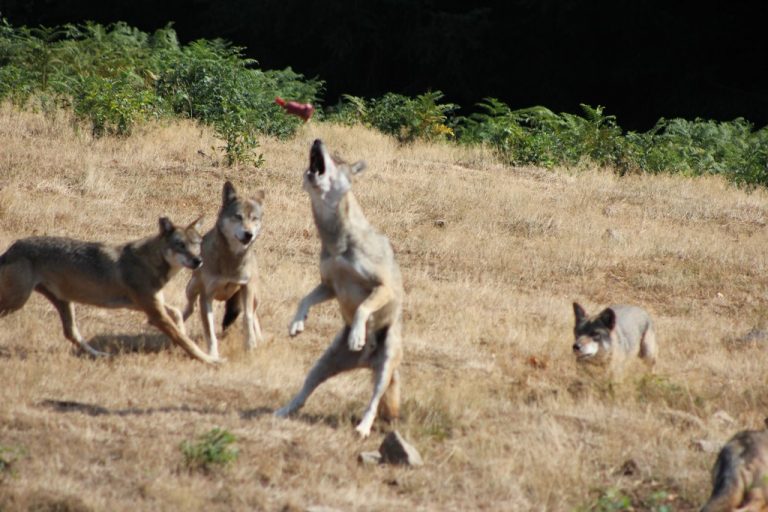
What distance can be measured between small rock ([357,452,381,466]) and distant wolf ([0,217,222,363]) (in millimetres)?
2688

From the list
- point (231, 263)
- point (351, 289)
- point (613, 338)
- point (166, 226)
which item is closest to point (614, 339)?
point (613, 338)

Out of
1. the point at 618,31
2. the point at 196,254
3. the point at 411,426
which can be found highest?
the point at 618,31

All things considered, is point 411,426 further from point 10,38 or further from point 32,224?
point 10,38

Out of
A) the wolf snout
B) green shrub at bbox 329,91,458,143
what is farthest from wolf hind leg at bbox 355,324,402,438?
green shrub at bbox 329,91,458,143

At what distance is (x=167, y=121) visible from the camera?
20109mm

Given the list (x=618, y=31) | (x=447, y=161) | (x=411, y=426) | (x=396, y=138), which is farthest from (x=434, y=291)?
(x=618, y=31)

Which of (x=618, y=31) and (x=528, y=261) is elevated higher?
(x=618, y=31)

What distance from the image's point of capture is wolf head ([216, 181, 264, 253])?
11.2 metres

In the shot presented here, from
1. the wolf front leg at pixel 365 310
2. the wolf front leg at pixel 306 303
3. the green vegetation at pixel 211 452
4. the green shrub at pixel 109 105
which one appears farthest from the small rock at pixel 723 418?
the green shrub at pixel 109 105

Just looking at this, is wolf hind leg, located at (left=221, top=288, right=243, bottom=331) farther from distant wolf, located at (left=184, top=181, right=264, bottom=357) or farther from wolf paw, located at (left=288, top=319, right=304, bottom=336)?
wolf paw, located at (left=288, top=319, right=304, bottom=336)

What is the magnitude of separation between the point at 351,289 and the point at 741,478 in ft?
10.8

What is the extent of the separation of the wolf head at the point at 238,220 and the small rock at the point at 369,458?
10.8ft

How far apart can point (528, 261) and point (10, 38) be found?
14.2m

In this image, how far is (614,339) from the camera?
37.0ft
